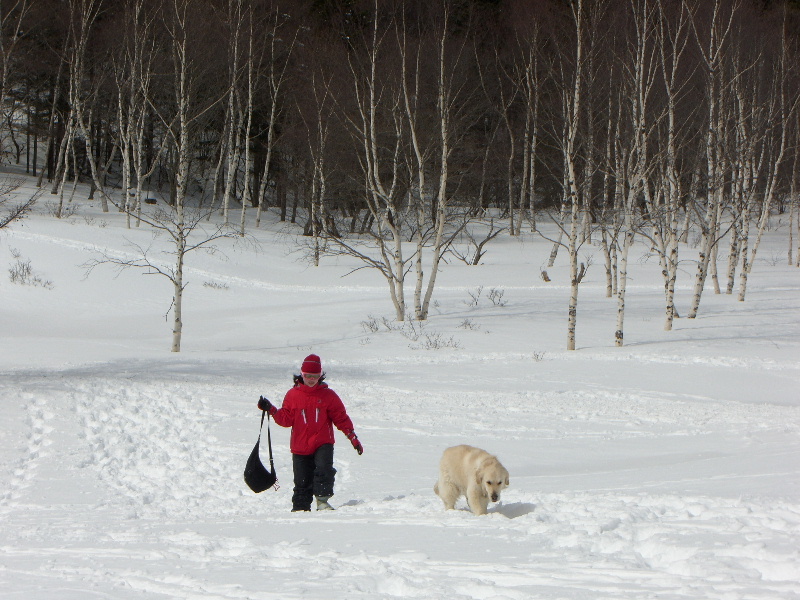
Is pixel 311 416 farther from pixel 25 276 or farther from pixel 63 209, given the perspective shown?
pixel 63 209

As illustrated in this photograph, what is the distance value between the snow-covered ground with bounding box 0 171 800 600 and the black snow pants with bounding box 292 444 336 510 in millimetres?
313

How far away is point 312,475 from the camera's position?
7098 millimetres

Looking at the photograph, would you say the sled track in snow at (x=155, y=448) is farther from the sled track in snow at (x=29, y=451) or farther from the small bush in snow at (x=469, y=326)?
the small bush in snow at (x=469, y=326)

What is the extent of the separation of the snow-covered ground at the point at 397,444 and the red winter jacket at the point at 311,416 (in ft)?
2.33

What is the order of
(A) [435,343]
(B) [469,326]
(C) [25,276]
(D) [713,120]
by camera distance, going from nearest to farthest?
(A) [435,343] < (B) [469,326] < (D) [713,120] < (C) [25,276]

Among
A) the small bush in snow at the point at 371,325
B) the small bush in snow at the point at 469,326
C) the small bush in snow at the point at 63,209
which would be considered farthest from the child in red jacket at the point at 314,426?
the small bush in snow at the point at 63,209

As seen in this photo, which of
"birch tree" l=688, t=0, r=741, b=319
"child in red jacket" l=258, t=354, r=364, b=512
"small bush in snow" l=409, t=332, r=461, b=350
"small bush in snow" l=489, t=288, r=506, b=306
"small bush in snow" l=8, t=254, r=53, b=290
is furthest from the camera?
"small bush in snow" l=489, t=288, r=506, b=306

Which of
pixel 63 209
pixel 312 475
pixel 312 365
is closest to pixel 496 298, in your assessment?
pixel 312 475

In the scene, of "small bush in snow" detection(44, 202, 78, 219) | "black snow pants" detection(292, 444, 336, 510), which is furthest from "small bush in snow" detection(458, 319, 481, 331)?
"small bush in snow" detection(44, 202, 78, 219)

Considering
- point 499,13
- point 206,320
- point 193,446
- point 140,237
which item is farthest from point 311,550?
point 499,13

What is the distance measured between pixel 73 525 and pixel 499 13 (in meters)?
33.4

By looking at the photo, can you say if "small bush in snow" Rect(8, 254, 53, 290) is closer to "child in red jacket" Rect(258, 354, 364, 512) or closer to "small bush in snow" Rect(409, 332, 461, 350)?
"small bush in snow" Rect(409, 332, 461, 350)

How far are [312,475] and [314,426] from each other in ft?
1.74

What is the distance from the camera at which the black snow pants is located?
6.91 m
